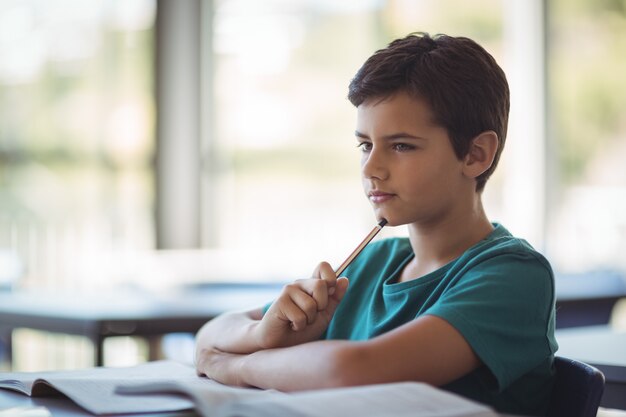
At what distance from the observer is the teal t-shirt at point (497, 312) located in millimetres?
1066

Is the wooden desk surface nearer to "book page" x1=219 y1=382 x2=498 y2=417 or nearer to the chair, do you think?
the chair

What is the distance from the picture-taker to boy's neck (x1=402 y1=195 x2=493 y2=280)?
51.8 inches

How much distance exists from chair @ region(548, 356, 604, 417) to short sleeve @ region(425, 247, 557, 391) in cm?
4

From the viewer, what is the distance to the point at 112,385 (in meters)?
1.12

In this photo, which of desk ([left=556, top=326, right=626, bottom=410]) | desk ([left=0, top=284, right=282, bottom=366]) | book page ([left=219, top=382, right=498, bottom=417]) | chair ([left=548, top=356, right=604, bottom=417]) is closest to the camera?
book page ([left=219, top=382, right=498, bottom=417])

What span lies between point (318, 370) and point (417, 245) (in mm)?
391

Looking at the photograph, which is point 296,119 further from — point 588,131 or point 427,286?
point 427,286

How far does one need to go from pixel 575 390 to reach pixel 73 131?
4.13 m

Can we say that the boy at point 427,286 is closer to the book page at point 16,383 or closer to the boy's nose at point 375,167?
the boy's nose at point 375,167

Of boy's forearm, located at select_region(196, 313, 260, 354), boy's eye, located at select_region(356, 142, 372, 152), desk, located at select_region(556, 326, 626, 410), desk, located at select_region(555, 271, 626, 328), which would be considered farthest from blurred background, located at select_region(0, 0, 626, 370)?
boy's eye, located at select_region(356, 142, 372, 152)

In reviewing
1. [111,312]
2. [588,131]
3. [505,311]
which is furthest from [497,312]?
[588,131]

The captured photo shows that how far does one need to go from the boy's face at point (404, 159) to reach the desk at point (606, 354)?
41 centimetres

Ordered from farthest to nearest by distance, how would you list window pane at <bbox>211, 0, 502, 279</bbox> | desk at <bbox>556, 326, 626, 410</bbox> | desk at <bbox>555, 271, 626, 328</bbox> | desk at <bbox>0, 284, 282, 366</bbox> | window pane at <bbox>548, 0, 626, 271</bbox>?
window pane at <bbox>548, 0, 626, 271</bbox> → window pane at <bbox>211, 0, 502, 279</bbox> → desk at <bbox>555, 271, 626, 328</bbox> → desk at <bbox>0, 284, 282, 366</bbox> → desk at <bbox>556, 326, 626, 410</bbox>

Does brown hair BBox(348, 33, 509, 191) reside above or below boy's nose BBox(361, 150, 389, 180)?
above
